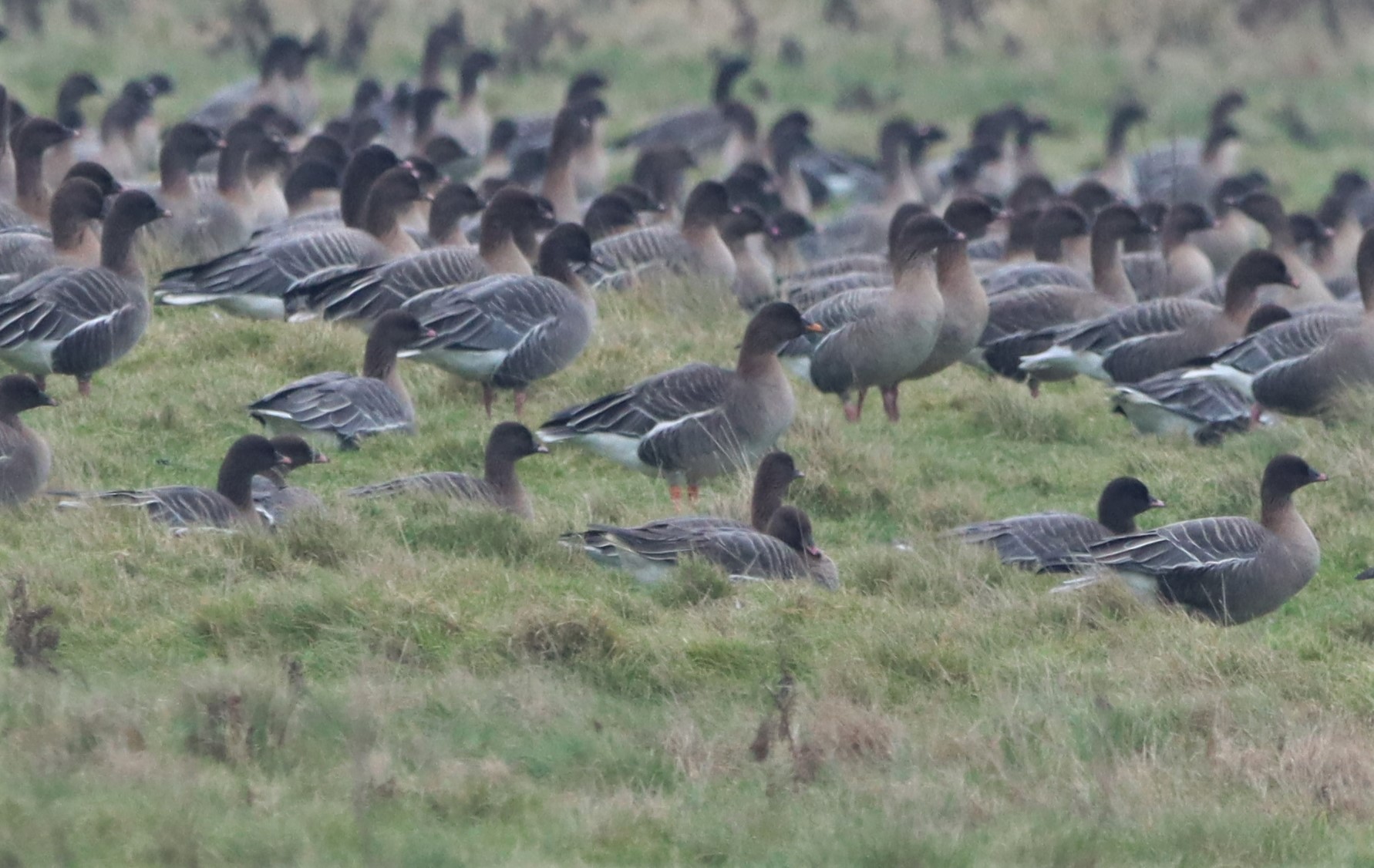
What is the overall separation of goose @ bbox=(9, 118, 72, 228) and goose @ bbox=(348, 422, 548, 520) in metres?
6.53

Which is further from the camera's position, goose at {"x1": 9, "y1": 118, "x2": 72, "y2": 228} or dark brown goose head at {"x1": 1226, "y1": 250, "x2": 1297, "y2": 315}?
goose at {"x1": 9, "y1": 118, "x2": 72, "y2": 228}

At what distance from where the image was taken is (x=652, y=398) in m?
11.6

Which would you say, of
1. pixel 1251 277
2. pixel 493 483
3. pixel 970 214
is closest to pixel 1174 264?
pixel 970 214

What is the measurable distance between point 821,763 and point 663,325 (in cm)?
868

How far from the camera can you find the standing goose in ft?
30.6

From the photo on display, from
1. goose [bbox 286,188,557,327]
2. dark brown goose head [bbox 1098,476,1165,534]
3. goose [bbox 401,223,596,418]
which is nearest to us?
dark brown goose head [bbox 1098,476,1165,534]

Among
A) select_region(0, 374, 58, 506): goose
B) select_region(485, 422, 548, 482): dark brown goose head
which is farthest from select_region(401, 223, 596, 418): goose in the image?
select_region(0, 374, 58, 506): goose

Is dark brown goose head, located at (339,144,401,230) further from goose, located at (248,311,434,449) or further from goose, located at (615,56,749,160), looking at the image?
goose, located at (615,56,749,160)

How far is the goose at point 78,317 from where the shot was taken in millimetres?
11688

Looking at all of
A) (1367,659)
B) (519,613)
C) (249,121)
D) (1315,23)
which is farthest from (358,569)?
(1315,23)

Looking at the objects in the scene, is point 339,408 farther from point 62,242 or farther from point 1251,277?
point 1251,277

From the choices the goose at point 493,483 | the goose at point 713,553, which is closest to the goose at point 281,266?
the goose at point 493,483

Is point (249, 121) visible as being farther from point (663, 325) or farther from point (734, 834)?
point (734, 834)

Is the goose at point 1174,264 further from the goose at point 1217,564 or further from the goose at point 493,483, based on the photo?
the goose at point 493,483
